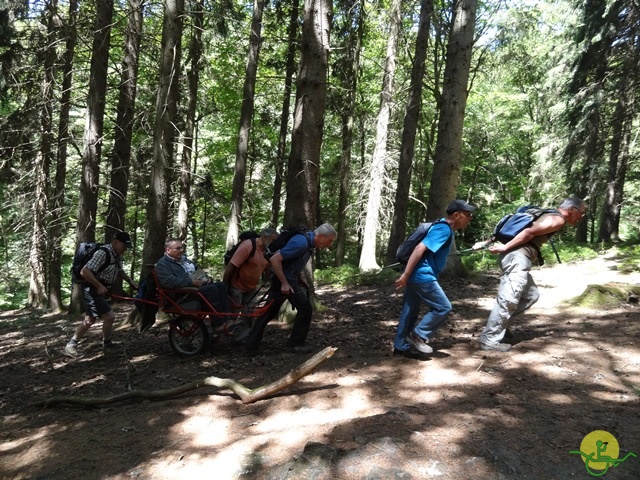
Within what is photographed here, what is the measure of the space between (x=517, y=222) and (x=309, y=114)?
12.3 ft

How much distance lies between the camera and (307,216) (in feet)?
24.0

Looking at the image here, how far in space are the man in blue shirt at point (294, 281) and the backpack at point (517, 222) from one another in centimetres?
205

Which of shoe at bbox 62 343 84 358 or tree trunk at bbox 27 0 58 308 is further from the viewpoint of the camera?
tree trunk at bbox 27 0 58 308

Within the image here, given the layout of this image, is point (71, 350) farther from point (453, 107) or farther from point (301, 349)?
point (453, 107)

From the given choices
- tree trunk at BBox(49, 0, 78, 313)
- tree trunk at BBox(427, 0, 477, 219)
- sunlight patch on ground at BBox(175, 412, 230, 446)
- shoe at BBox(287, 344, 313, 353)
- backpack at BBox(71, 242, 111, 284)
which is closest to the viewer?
sunlight patch on ground at BBox(175, 412, 230, 446)

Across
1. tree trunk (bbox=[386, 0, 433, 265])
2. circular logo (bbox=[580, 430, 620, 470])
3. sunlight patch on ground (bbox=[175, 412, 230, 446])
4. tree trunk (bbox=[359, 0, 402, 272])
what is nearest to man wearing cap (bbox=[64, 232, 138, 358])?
sunlight patch on ground (bbox=[175, 412, 230, 446])

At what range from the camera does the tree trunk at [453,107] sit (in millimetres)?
9062

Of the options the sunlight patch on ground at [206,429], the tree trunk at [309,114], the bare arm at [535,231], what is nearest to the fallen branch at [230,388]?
the sunlight patch on ground at [206,429]

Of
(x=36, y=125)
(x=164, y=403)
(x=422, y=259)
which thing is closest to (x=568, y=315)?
(x=422, y=259)

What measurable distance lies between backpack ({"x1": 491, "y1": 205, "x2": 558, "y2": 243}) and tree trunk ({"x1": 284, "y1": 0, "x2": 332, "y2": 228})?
3082mm

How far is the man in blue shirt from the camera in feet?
18.2

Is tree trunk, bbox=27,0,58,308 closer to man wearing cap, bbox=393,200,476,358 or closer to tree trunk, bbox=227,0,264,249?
tree trunk, bbox=227,0,264,249

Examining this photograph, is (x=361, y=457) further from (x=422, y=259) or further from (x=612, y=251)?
(x=612, y=251)

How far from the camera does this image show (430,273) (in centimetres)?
514
